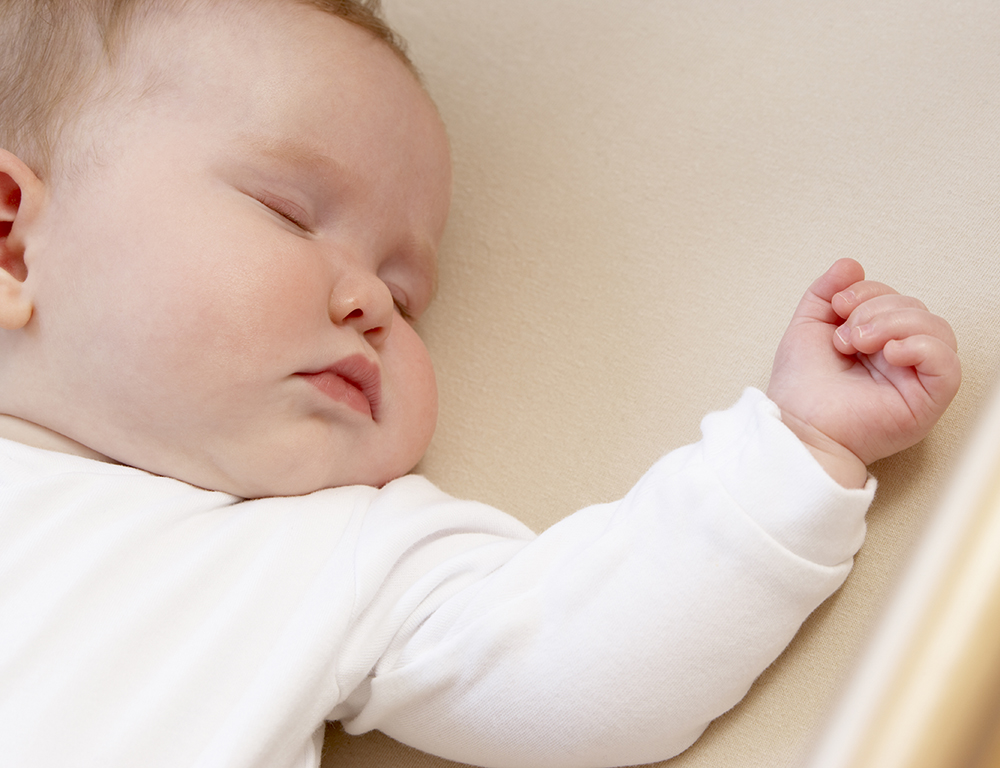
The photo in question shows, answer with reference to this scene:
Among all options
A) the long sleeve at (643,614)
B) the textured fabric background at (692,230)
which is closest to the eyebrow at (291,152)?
the textured fabric background at (692,230)

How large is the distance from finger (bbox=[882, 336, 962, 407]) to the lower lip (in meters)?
0.46

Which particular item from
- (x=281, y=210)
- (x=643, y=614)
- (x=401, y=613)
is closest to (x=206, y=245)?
(x=281, y=210)

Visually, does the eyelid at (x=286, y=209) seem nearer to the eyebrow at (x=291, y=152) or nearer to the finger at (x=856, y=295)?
the eyebrow at (x=291, y=152)

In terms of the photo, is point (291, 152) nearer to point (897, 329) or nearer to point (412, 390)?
point (412, 390)

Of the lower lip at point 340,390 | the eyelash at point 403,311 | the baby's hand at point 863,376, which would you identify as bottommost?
the lower lip at point 340,390

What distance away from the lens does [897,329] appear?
2.24 feet

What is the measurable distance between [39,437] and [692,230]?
0.70 m

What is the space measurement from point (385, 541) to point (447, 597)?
7 cm

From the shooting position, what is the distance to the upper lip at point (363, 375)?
32.2 inches

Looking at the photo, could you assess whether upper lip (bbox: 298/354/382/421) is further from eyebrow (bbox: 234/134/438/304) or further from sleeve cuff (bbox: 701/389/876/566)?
sleeve cuff (bbox: 701/389/876/566)

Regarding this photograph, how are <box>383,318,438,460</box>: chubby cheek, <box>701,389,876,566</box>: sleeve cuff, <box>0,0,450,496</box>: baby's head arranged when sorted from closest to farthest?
1. <box>701,389,876,566</box>: sleeve cuff
2. <box>0,0,450,496</box>: baby's head
3. <box>383,318,438,460</box>: chubby cheek

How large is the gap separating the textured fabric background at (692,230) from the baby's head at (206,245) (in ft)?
0.56

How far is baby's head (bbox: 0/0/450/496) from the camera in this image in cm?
76

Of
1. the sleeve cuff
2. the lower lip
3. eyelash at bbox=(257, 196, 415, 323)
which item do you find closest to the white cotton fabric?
the sleeve cuff
